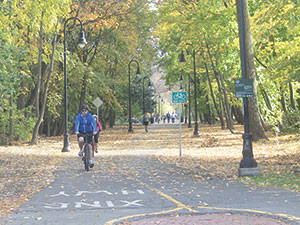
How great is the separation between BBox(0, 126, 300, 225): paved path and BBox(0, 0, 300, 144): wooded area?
6.49 metres

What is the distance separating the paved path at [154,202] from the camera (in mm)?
7680

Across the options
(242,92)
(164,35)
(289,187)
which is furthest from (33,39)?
(289,187)

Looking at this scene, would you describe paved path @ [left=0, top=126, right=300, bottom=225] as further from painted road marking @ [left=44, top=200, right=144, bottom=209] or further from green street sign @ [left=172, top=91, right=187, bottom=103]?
green street sign @ [left=172, top=91, right=187, bottom=103]

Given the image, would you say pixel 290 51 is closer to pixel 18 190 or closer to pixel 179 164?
pixel 179 164

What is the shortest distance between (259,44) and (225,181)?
51.1ft

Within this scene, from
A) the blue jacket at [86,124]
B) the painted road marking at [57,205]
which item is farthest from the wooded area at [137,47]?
→ the painted road marking at [57,205]

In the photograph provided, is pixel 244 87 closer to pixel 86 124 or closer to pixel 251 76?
pixel 86 124

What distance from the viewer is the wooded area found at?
754 inches

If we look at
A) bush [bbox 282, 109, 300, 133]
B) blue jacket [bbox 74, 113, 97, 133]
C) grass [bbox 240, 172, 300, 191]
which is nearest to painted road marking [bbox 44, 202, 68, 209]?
grass [bbox 240, 172, 300, 191]

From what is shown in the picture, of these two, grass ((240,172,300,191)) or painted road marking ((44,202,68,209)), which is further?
grass ((240,172,300,191))

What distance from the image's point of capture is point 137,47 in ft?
131

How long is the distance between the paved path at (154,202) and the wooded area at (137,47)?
6.49 metres

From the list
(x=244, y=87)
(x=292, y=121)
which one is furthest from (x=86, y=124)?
(x=292, y=121)

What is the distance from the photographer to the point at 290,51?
1917 centimetres
